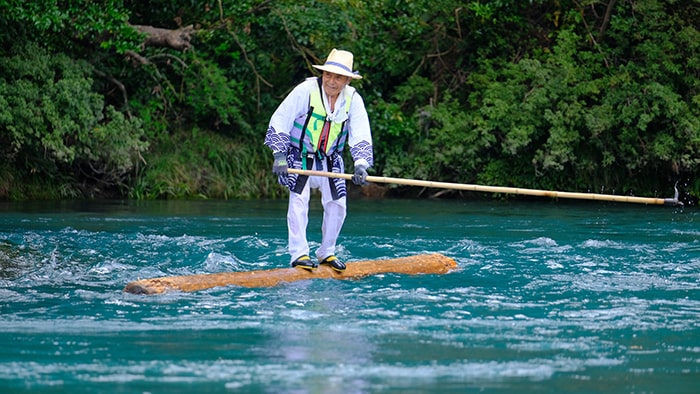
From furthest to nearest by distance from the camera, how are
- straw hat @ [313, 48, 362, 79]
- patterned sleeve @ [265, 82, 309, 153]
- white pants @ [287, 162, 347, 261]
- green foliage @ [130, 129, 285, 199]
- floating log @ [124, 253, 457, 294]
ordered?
green foliage @ [130, 129, 285, 199] → white pants @ [287, 162, 347, 261] → patterned sleeve @ [265, 82, 309, 153] → straw hat @ [313, 48, 362, 79] → floating log @ [124, 253, 457, 294]

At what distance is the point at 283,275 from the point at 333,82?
1741 millimetres

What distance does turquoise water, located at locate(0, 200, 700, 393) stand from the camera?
6.42 meters

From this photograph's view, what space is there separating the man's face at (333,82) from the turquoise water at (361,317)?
168 cm

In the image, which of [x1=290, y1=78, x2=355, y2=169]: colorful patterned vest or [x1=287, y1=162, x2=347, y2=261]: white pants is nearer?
[x1=290, y1=78, x2=355, y2=169]: colorful patterned vest

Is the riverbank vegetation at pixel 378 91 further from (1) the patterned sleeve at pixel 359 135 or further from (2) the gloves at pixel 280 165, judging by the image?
(2) the gloves at pixel 280 165

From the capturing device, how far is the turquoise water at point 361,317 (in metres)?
6.42

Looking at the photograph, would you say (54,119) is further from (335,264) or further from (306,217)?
(335,264)

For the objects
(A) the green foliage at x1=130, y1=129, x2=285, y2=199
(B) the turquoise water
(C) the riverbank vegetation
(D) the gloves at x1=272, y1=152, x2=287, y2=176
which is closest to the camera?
(B) the turquoise water

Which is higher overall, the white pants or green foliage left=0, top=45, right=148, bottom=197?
green foliage left=0, top=45, right=148, bottom=197

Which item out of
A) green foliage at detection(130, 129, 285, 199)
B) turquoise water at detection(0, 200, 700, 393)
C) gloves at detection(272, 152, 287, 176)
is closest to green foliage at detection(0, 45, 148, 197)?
green foliage at detection(130, 129, 285, 199)

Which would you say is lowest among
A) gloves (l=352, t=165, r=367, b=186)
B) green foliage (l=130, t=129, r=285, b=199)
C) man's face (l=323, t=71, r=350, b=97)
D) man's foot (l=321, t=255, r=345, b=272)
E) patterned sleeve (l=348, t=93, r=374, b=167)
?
man's foot (l=321, t=255, r=345, b=272)

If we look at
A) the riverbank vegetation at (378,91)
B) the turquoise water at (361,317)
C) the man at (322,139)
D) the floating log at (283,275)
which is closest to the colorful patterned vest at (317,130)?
the man at (322,139)

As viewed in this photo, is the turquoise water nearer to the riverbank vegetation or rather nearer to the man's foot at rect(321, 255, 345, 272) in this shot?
the man's foot at rect(321, 255, 345, 272)

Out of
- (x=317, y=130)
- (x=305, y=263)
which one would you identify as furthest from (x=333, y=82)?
(x=305, y=263)
